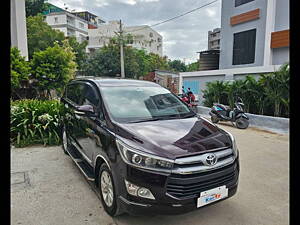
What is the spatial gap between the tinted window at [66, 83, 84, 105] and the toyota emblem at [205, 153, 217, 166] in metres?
2.36

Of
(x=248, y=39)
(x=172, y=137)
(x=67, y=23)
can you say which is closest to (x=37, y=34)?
(x=248, y=39)

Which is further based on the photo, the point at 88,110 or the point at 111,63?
the point at 111,63

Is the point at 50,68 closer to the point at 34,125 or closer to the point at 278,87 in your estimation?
the point at 34,125

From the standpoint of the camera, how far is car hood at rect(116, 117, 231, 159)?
6.81 ft

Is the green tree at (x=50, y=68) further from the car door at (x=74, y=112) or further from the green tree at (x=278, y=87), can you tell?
the green tree at (x=278, y=87)

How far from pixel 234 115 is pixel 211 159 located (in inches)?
223

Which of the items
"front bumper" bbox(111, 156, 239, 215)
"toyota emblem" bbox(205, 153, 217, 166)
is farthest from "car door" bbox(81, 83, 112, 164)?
"toyota emblem" bbox(205, 153, 217, 166)

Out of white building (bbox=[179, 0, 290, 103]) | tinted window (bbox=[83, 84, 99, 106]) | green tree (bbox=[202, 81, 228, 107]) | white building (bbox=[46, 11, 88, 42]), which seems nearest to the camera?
tinted window (bbox=[83, 84, 99, 106])

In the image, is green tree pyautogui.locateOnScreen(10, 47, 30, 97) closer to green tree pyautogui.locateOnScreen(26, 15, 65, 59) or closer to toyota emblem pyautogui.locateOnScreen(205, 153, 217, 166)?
toyota emblem pyautogui.locateOnScreen(205, 153, 217, 166)

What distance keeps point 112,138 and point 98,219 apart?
0.94 m

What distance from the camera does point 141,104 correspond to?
9.87ft
